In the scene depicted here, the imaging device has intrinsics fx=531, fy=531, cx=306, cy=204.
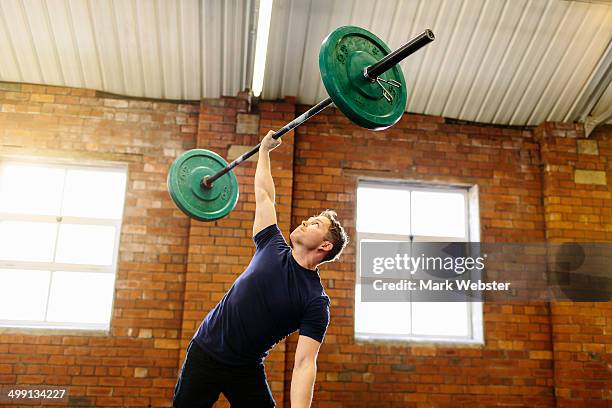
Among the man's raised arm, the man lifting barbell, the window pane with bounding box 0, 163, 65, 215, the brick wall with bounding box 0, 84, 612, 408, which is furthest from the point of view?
the window pane with bounding box 0, 163, 65, 215

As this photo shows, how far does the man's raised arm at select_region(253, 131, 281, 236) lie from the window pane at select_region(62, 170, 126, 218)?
1936mm

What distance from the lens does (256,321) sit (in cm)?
231

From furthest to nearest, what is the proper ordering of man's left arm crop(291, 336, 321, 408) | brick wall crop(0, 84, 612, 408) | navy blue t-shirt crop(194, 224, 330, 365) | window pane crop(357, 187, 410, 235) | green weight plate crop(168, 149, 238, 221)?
window pane crop(357, 187, 410, 235) < brick wall crop(0, 84, 612, 408) < green weight plate crop(168, 149, 238, 221) < navy blue t-shirt crop(194, 224, 330, 365) < man's left arm crop(291, 336, 321, 408)

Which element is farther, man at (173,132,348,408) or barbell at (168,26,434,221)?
man at (173,132,348,408)

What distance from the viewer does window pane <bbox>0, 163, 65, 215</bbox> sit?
162 inches

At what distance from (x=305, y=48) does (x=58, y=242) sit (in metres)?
2.41

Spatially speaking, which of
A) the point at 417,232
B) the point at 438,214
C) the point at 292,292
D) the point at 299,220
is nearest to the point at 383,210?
the point at 417,232

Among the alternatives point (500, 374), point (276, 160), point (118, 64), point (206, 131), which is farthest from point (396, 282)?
point (118, 64)

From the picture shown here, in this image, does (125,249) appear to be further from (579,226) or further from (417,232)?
(579,226)

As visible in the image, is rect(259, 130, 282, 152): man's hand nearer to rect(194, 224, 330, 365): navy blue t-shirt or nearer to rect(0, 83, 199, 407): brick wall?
rect(194, 224, 330, 365): navy blue t-shirt

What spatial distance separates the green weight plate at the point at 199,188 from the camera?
3.16m

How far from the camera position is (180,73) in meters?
4.16

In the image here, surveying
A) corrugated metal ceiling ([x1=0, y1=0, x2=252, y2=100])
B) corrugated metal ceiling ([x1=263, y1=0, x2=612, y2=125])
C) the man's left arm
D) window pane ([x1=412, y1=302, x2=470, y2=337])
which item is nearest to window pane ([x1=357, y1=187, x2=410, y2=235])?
window pane ([x1=412, y1=302, x2=470, y2=337])

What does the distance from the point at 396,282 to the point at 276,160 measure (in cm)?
140
